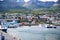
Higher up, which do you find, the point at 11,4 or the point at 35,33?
the point at 11,4

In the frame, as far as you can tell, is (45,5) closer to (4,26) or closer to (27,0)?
(27,0)

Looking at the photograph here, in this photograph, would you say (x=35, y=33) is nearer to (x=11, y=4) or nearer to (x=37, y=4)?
(x=37, y=4)

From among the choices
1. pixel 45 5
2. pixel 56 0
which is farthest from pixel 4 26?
pixel 56 0

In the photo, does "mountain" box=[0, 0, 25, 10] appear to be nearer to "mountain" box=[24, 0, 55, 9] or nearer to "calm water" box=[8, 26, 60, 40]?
"mountain" box=[24, 0, 55, 9]

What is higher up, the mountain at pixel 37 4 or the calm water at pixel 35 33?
the mountain at pixel 37 4

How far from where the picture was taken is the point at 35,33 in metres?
2.86

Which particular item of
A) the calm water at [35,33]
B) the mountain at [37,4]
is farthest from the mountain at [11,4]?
the calm water at [35,33]

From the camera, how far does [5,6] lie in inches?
113

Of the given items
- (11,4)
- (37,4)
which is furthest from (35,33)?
(11,4)

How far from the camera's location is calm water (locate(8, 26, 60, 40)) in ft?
9.25

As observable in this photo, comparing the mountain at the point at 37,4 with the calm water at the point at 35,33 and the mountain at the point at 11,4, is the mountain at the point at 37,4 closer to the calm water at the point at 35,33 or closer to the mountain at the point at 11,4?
the mountain at the point at 11,4

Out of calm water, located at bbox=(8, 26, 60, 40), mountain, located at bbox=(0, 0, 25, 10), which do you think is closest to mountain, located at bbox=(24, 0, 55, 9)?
mountain, located at bbox=(0, 0, 25, 10)

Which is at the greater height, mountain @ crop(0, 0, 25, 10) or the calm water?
mountain @ crop(0, 0, 25, 10)

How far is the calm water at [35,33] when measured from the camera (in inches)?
111
